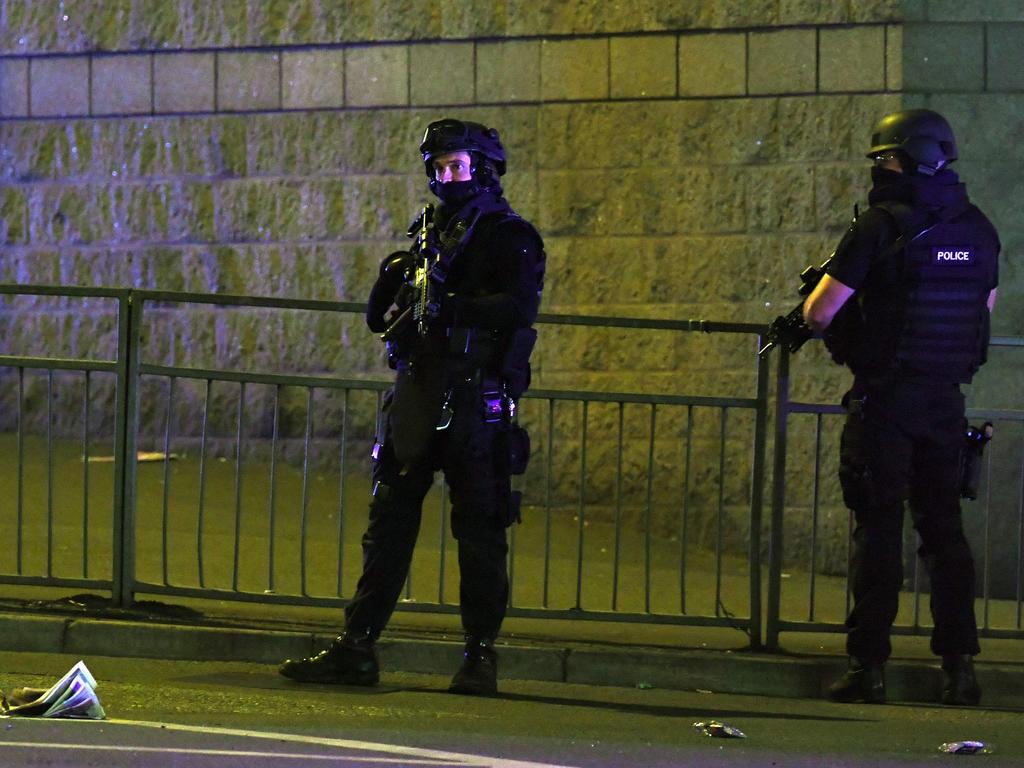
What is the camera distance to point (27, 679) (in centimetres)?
665

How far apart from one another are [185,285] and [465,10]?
2.41 metres

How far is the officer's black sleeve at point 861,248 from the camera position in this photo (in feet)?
20.9

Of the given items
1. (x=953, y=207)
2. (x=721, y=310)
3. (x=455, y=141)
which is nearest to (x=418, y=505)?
(x=455, y=141)

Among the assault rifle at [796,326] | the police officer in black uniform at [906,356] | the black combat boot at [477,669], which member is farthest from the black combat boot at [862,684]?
the black combat boot at [477,669]

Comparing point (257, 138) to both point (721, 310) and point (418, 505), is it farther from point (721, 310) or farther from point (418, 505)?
point (418, 505)

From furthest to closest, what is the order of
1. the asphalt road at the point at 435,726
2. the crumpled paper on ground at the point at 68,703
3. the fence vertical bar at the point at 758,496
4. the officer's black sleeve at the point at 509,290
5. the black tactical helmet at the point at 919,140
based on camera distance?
1. the fence vertical bar at the point at 758,496
2. the black tactical helmet at the point at 919,140
3. the officer's black sleeve at the point at 509,290
4. the crumpled paper on ground at the point at 68,703
5. the asphalt road at the point at 435,726

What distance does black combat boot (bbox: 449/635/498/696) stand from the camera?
6.51 m

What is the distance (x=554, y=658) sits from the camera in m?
7.06

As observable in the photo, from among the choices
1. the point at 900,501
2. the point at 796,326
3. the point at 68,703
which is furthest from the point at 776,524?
the point at 68,703

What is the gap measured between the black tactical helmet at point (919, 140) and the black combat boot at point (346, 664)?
273 centimetres

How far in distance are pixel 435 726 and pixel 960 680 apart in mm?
2182

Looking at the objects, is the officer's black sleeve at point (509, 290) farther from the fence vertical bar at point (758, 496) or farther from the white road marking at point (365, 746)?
the white road marking at point (365, 746)

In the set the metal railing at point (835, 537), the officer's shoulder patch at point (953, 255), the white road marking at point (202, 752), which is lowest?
the white road marking at point (202, 752)

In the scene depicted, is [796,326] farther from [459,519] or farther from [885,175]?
[459,519]
